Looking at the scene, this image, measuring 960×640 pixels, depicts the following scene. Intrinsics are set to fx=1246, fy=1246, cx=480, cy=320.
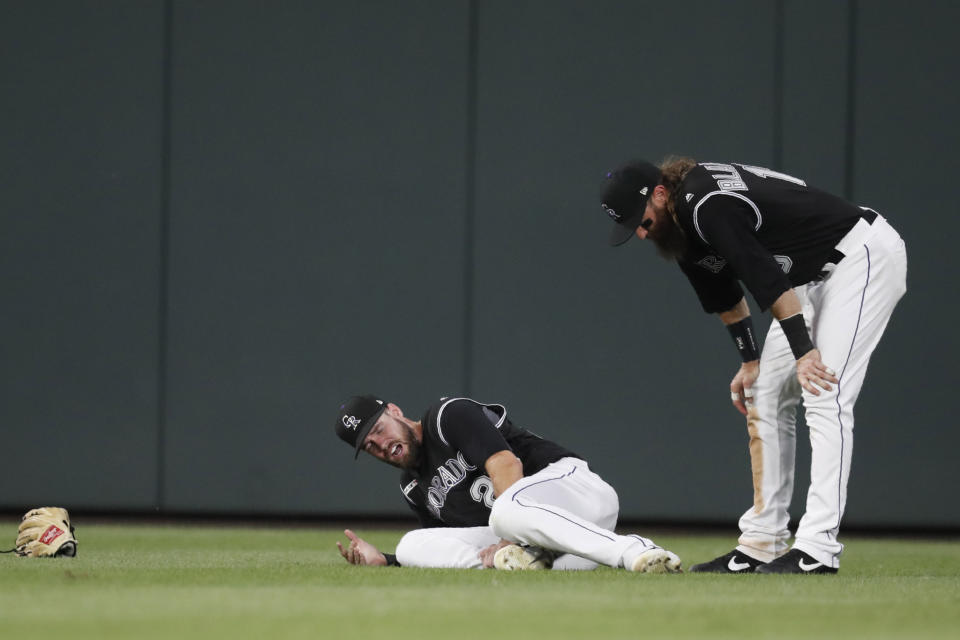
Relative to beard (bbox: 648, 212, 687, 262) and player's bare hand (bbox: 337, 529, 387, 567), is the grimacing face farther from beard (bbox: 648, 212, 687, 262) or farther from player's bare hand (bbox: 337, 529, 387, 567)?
beard (bbox: 648, 212, 687, 262)

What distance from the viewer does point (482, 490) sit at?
4676 mm

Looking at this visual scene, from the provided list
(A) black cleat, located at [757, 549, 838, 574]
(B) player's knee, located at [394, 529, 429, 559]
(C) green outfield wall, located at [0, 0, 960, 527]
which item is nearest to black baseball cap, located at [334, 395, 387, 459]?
(B) player's knee, located at [394, 529, 429, 559]

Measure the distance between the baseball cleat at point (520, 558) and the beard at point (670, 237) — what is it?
113 cm

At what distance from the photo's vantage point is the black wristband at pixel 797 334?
412cm

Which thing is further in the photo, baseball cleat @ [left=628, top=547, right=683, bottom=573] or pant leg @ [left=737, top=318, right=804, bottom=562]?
pant leg @ [left=737, top=318, right=804, bottom=562]

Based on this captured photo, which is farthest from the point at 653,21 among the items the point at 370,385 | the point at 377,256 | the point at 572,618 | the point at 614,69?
the point at 572,618

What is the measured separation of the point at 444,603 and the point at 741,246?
1652 millimetres

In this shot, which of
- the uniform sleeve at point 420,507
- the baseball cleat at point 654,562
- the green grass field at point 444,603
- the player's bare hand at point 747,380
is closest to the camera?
the green grass field at point 444,603

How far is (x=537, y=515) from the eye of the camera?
4113 mm

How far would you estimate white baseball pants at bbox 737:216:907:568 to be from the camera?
417 cm

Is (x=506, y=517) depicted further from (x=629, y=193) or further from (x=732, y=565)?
(x=629, y=193)

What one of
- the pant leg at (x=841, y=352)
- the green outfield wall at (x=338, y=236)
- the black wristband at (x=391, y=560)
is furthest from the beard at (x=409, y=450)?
the green outfield wall at (x=338, y=236)

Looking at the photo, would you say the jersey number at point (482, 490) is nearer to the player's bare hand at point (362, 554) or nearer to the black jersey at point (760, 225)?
the player's bare hand at point (362, 554)

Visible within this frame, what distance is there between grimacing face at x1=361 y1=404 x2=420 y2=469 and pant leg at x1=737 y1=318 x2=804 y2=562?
4.07ft
